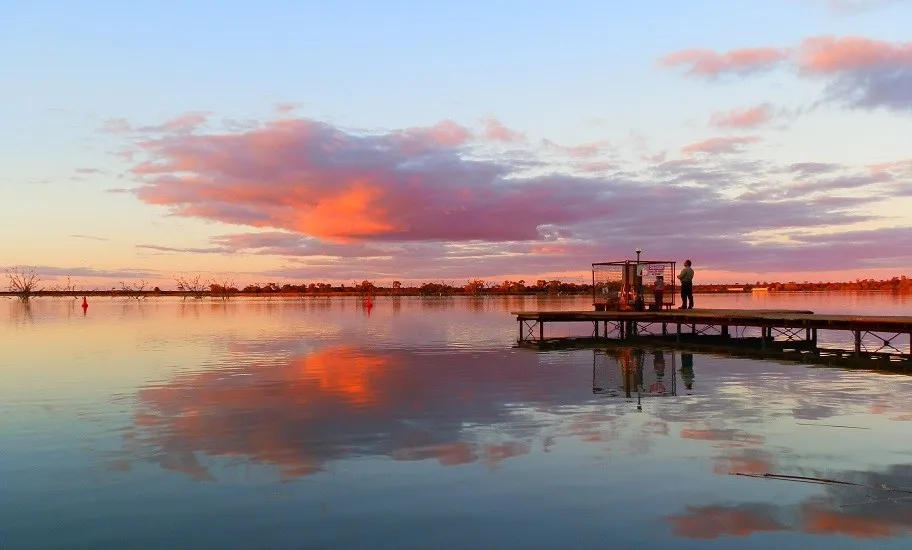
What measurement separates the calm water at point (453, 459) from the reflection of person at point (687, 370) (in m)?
0.34

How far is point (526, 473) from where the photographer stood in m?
14.4

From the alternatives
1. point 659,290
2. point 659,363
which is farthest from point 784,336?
point 659,363

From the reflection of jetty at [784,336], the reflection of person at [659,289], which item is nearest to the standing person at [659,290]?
the reflection of person at [659,289]

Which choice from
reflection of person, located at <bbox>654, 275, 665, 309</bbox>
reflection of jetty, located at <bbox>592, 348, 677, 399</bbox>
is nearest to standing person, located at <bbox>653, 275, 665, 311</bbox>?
reflection of person, located at <bbox>654, 275, 665, 309</bbox>

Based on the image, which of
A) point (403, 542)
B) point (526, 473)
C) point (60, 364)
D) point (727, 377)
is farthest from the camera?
point (60, 364)

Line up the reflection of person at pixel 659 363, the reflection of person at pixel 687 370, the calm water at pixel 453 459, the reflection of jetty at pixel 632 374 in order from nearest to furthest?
1. the calm water at pixel 453 459
2. the reflection of jetty at pixel 632 374
3. the reflection of person at pixel 687 370
4. the reflection of person at pixel 659 363

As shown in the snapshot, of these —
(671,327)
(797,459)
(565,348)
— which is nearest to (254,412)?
(797,459)

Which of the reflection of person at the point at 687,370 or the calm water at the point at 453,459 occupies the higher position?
the calm water at the point at 453,459

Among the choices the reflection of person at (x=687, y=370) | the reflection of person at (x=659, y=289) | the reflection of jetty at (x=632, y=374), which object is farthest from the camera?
the reflection of person at (x=659, y=289)

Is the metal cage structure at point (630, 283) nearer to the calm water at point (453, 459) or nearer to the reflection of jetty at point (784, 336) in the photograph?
the reflection of jetty at point (784, 336)

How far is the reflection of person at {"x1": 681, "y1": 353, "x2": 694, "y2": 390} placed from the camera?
92.7ft

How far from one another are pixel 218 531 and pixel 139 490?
318 centimetres

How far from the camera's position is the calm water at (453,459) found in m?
11.3

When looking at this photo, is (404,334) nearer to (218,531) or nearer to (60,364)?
(60,364)
